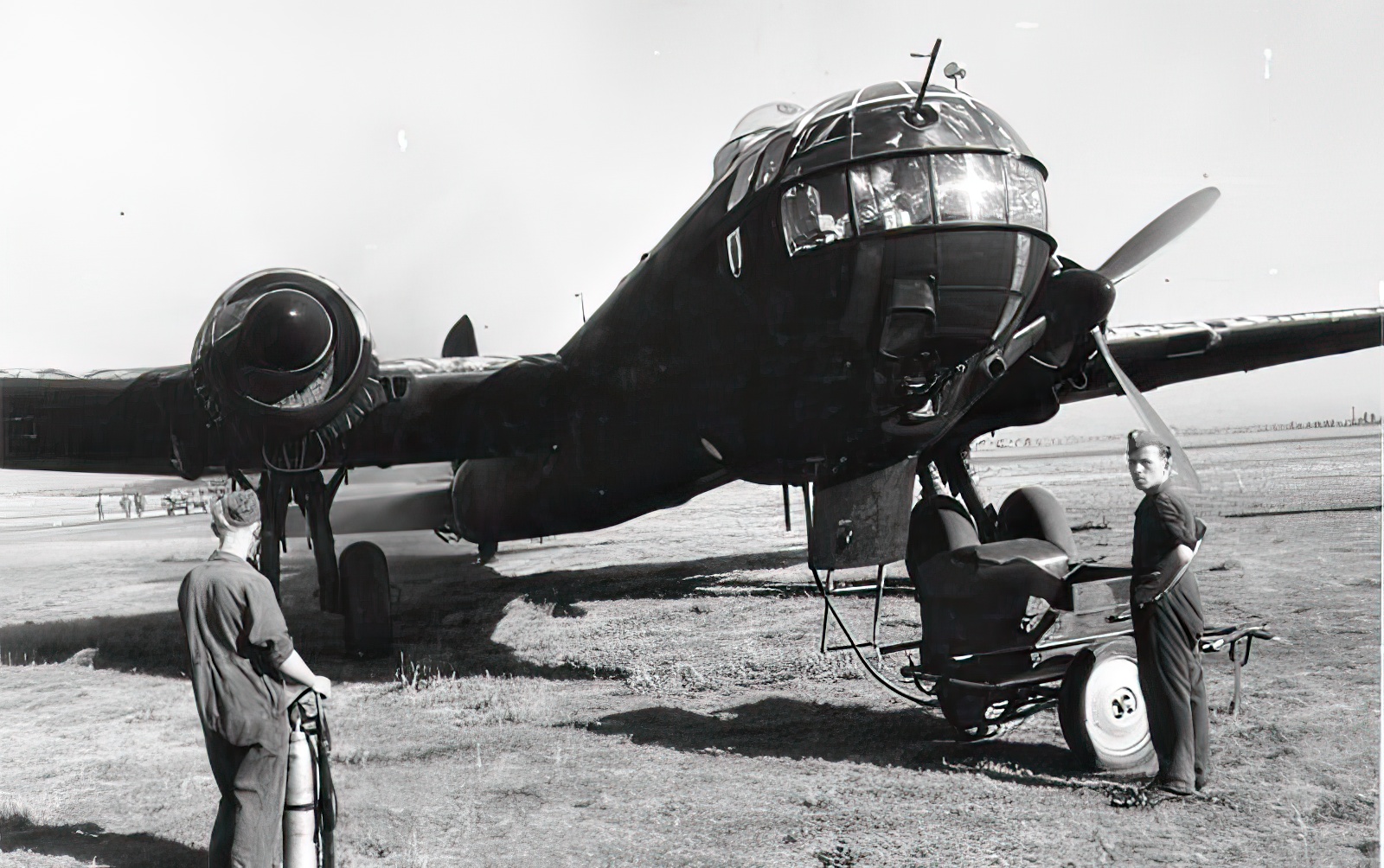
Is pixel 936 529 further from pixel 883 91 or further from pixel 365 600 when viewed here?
pixel 365 600

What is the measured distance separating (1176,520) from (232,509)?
12.4 ft

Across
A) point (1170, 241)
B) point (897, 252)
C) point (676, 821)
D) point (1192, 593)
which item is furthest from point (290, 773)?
point (1170, 241)

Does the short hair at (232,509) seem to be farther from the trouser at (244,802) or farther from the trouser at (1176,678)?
the trouser at (1176,678)

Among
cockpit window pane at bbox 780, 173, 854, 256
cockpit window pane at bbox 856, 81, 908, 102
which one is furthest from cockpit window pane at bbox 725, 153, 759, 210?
cockpit window pane at bbox 856, 81, 908, 102

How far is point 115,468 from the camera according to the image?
7.71 meters

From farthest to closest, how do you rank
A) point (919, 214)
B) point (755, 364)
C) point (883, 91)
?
point (755, 364) → point (883, 91) → point (919, 214)

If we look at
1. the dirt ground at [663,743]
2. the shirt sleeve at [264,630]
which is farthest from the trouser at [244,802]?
the dirt ground at [663,743]

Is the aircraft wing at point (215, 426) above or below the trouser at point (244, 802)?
above

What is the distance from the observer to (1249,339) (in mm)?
7086

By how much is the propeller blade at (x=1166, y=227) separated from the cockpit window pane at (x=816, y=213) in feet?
6.36

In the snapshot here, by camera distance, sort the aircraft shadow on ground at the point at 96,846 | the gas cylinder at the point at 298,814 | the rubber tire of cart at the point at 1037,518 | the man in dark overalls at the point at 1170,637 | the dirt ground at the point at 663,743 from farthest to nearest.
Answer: the rubber tire of cart at the point at 1037,518, the man in dark overalls at the point at 1170,637, the dirt ground at the point at 663,743, the aircraft shadow on ground at the point at 96,846, the gas cylinder at the point at 298,814

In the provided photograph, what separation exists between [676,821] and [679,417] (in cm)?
281

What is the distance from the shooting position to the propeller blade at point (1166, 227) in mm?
5469

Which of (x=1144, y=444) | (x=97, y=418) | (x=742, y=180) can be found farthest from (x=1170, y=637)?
(x=97, y=418)
